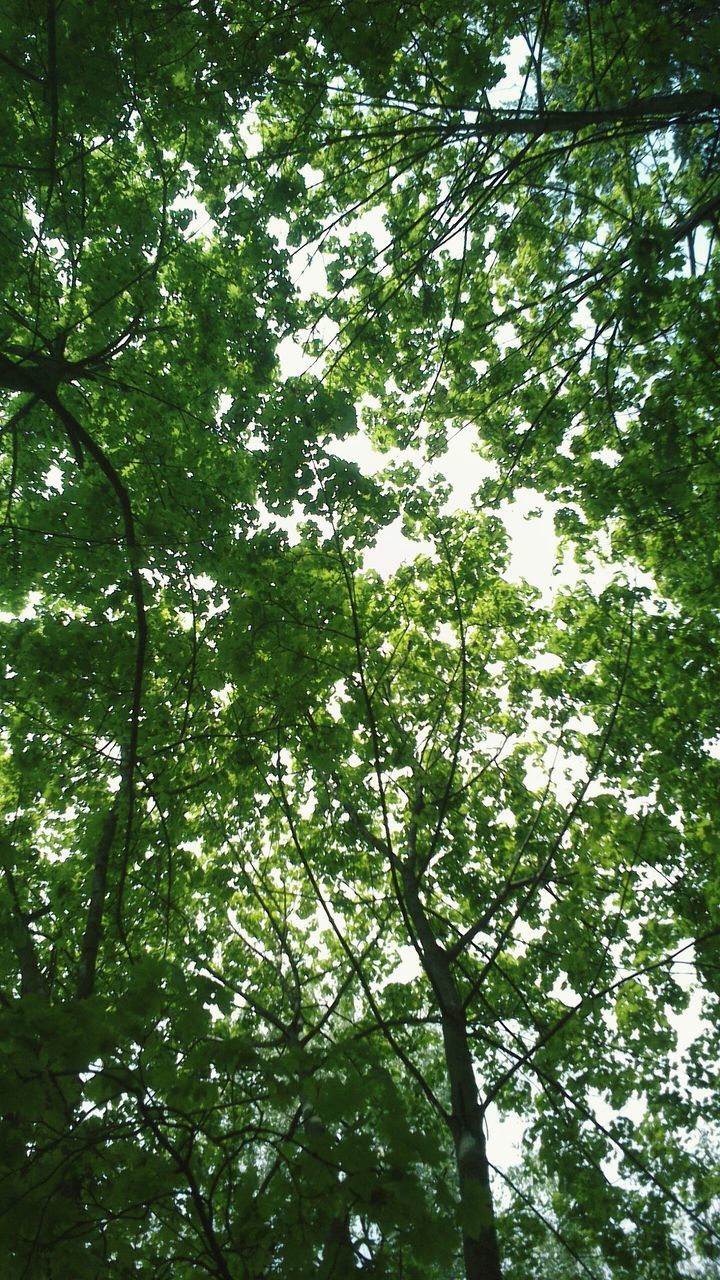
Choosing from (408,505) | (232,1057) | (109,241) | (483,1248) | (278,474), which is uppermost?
(109,241)

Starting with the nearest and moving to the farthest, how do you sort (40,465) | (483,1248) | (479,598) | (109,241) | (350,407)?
(483,1248)
(350,407)
(109,241)
(40,465)
(479,598)

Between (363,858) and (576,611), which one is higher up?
(576,611)

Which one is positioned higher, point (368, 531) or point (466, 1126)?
point (368, 531)

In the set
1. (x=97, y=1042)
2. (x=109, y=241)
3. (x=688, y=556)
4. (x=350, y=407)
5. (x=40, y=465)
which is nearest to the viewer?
(x=97, y=1042)

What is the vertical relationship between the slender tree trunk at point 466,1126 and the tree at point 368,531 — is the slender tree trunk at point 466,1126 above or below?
below

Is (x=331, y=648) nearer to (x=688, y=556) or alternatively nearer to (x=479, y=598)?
(x=479, y=598)

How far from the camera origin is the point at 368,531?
5418mm

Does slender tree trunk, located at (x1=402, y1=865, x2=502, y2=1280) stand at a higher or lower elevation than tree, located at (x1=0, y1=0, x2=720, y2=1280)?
lower

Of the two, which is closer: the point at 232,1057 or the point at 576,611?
the point at 232,1057

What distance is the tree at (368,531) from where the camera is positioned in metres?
4.43

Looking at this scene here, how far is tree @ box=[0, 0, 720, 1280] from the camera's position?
4.43 m

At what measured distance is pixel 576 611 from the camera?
8.86 m

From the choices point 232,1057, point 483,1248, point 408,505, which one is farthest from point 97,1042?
point 408,505

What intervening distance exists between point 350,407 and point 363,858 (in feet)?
19.1
